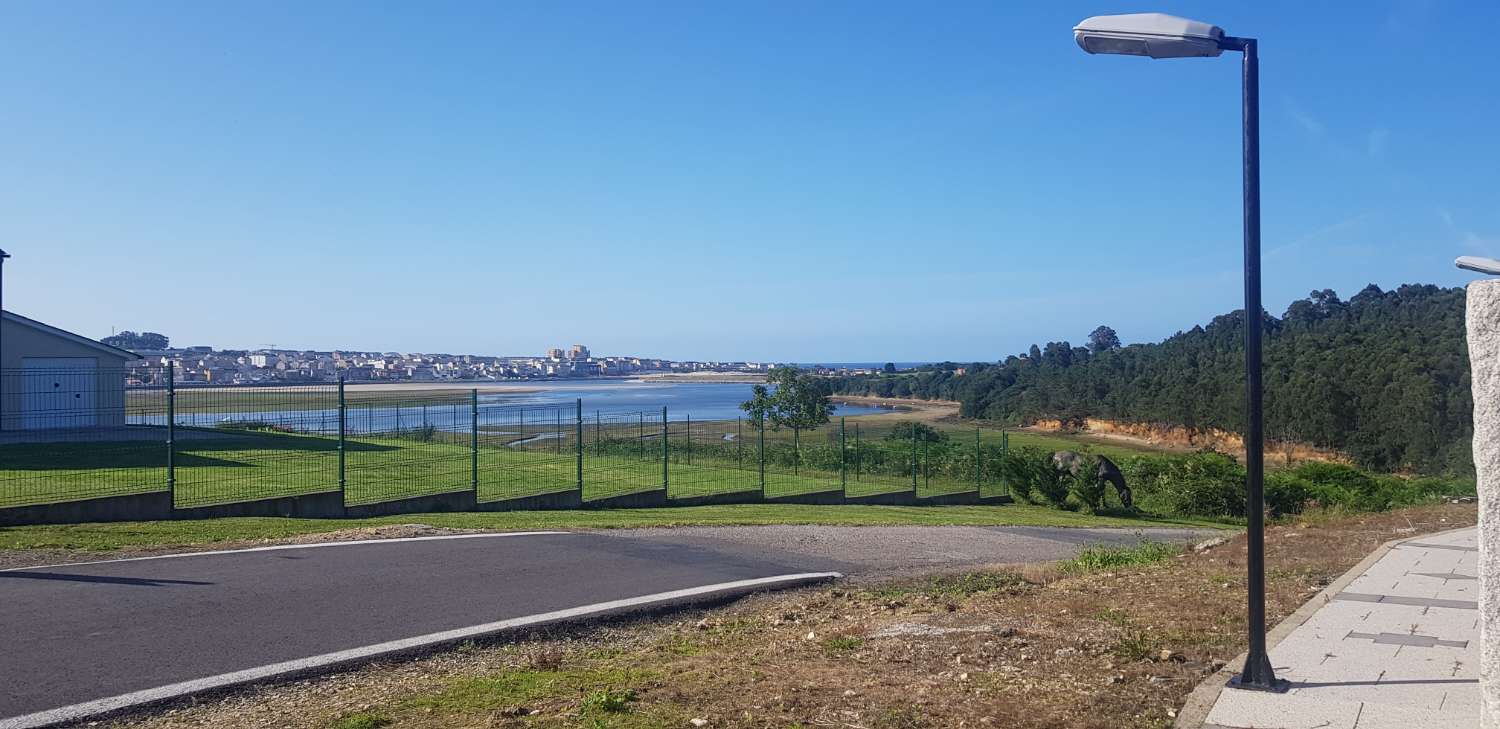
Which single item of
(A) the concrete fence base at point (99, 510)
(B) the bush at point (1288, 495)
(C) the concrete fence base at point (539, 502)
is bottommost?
(B) the bush at point (1288, 495)

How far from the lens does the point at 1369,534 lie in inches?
557

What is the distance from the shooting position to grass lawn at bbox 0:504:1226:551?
11.9m

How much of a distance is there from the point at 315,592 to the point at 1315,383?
185 ft

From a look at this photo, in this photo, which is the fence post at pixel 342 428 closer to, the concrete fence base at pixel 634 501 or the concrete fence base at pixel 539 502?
the concrete fence base at pixel 539 502

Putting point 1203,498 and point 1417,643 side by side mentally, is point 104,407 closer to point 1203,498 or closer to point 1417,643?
point 1417,643

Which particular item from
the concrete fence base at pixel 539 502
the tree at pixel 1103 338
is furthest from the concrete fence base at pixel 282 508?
the tree at pixel 1103 338

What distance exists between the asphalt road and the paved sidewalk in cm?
509

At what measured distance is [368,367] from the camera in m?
Answer: 61.6

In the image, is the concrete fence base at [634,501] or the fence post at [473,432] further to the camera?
the concrete fence base at [634,501]

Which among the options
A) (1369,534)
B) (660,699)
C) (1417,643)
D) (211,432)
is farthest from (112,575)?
(1369,534)

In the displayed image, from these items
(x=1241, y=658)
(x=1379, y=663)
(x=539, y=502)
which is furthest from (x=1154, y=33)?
(x=539, y=502)

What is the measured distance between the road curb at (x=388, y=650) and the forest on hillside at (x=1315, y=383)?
3215 centimetres

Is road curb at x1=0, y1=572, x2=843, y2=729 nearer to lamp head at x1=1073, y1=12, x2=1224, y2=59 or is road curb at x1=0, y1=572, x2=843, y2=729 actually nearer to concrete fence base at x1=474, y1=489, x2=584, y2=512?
lamp head at x1=1073, y1=12, x2=1224, y2=59

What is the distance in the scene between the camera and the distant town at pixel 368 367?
1736 cm
